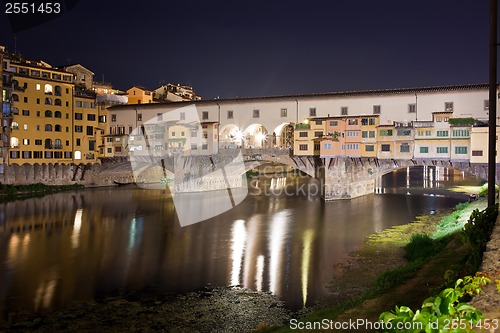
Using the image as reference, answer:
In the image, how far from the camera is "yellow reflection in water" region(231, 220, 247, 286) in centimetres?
1869

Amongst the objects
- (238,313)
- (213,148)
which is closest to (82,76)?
(213,148)

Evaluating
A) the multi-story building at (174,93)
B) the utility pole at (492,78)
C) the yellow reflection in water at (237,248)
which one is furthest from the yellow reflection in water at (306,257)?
the multi-story building at (174,93)

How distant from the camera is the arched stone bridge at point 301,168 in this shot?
134ft

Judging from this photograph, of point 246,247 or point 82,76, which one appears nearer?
point 246,247

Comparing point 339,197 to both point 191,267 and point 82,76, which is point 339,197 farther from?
point 82,76

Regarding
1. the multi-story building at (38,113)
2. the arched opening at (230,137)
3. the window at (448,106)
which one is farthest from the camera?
the multi-story building at (38,113)

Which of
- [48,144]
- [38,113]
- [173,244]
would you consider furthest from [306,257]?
[38,113]

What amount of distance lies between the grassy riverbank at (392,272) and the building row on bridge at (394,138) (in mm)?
5960

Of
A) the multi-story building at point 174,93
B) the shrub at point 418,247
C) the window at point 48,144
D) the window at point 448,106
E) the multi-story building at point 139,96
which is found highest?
the multi-story building at point 174,93

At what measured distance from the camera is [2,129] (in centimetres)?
4731

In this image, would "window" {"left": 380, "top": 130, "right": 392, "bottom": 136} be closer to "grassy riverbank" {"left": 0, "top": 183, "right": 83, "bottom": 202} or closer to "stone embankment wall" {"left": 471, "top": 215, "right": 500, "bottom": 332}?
"stone embankment wall" {"left": 471, "top": 215, "right": 500, "bottom": 332}

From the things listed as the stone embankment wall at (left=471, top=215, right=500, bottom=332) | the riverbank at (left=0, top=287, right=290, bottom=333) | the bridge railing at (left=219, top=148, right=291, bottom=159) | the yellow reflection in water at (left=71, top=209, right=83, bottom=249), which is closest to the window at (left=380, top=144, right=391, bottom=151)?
the bridge railing at (left=219, top=148, right=291, bottom=159)

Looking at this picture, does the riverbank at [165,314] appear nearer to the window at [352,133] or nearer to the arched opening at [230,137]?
the window at [352,133]

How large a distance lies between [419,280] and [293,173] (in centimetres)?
6539
